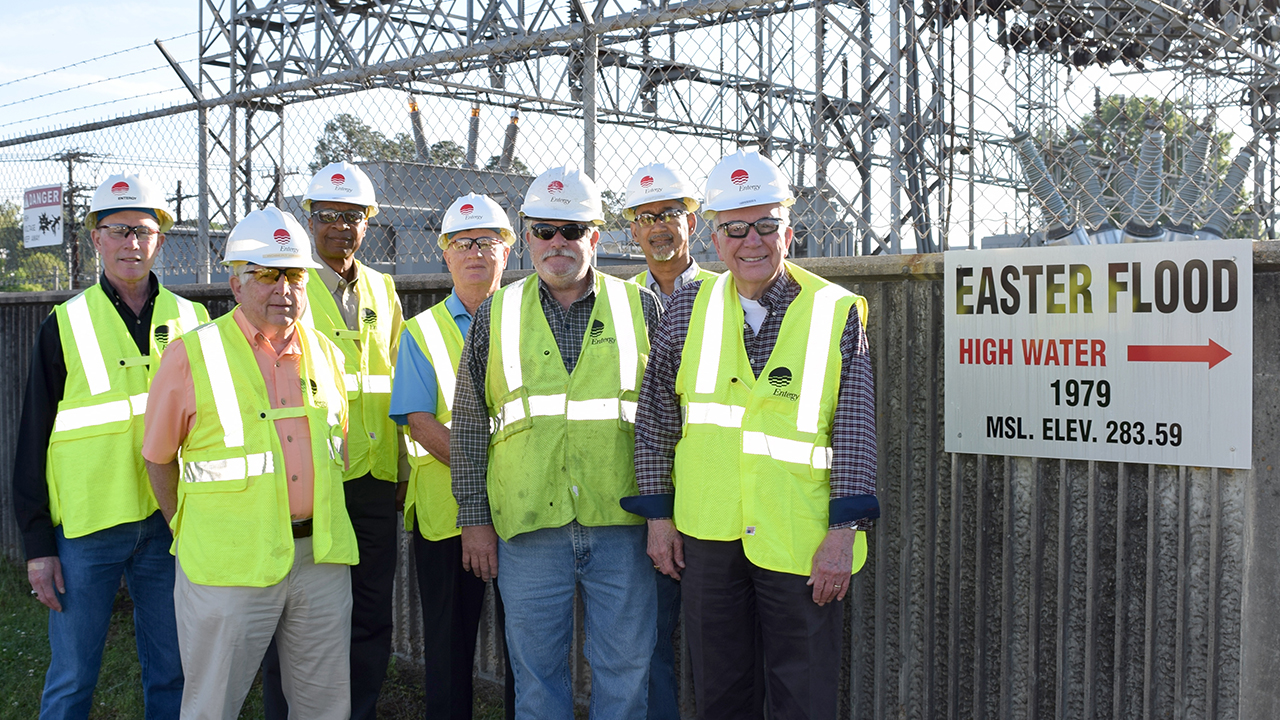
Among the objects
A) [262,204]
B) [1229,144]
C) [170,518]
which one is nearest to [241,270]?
[170,518]

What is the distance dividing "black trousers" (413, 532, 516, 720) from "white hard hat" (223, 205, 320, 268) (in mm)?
1264

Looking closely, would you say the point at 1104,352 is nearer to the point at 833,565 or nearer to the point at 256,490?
the point at 833,565

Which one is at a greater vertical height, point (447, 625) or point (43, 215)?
point (43, 215)

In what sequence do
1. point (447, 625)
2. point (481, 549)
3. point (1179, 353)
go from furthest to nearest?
point (447, 625)
point (481, 549)
point (1179, 353)

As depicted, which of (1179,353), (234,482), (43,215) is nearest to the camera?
(1179,353)

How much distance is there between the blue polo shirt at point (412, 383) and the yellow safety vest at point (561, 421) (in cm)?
45

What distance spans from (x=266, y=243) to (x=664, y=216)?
1.56 metres

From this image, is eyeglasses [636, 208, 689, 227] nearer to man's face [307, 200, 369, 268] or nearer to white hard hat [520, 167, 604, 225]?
white hard hat [520, 167, 604, 225]

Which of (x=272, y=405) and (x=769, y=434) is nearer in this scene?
(x=769, y=434)

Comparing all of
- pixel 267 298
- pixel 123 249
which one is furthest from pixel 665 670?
pixel 123 249

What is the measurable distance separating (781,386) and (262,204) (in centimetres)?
449

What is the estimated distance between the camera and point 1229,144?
11.4 feet

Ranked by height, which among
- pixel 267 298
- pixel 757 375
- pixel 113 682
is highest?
pixel 267 298

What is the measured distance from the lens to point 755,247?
9.98 ft
